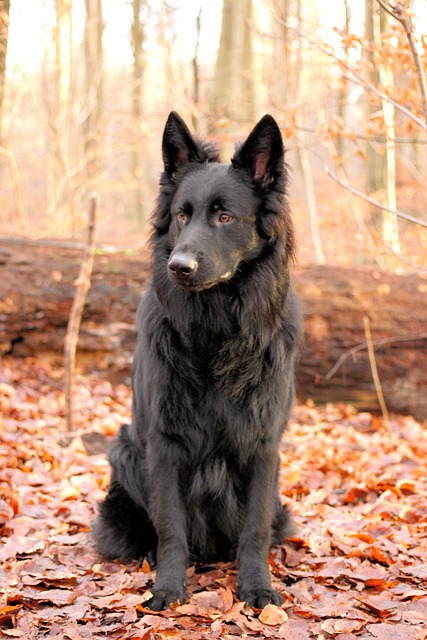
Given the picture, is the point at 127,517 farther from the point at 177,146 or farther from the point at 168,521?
the point at 177,146

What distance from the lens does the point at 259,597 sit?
2.97 metres

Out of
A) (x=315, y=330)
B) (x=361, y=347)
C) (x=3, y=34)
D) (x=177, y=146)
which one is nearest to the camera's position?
(x=177, y=146)

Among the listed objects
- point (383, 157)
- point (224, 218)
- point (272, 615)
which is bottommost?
point (272, 615)

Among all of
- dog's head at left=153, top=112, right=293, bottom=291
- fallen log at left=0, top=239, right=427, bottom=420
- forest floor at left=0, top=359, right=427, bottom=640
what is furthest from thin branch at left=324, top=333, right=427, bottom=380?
dog's head at left=153, top=112, right=293, bottom=291

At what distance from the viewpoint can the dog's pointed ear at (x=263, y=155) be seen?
10.7 ft

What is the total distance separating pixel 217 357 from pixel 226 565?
1191mm

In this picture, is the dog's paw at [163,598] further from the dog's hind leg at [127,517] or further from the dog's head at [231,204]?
the dog's head at [231,204]

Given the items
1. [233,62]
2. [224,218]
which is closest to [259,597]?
[224,218]

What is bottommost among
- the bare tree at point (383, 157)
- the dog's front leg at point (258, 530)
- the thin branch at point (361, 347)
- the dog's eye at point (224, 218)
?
the dog's front leg at point (258, 530)

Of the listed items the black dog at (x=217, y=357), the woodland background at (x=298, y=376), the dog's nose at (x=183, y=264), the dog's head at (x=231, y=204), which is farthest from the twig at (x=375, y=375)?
the dog's nose at (x=183, y=264)

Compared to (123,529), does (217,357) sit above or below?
above

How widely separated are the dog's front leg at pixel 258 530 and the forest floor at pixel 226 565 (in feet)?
0.45

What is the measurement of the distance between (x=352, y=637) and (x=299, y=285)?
4.80 meters

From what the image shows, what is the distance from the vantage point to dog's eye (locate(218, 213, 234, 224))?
10.6ft
